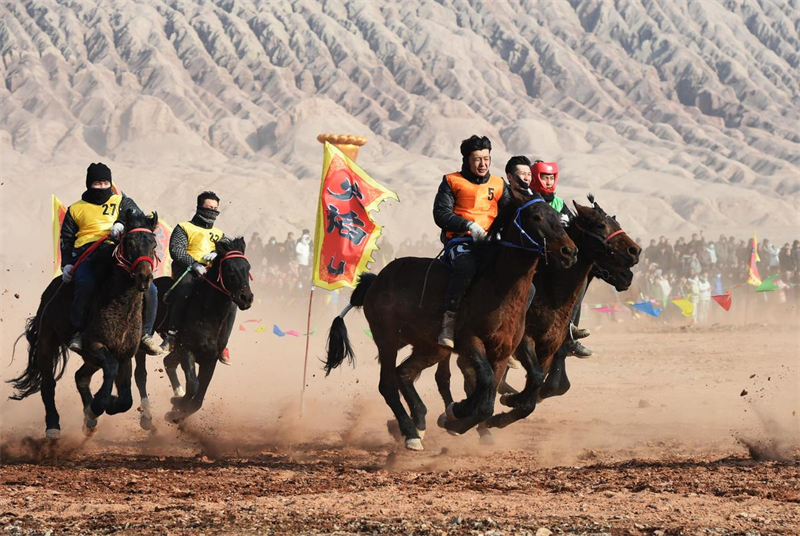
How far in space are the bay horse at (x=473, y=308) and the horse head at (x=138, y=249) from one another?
2268mm

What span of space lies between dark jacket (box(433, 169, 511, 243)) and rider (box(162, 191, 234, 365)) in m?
3.15

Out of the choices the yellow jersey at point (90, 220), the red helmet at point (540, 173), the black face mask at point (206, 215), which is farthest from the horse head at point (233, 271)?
the red helmet at point (540, 173)

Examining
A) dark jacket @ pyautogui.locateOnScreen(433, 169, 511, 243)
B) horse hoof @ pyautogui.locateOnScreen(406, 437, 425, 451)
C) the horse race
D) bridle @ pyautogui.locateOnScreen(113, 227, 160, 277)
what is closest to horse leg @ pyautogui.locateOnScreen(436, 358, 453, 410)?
the horse race

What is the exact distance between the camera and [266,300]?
3034 centimetres

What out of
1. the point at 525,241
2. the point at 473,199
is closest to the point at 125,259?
the point at 473,199

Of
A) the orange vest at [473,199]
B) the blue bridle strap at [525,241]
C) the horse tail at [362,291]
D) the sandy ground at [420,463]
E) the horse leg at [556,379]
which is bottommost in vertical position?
the sandy ground at [420,463]

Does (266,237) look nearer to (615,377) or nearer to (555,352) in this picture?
(615,377)

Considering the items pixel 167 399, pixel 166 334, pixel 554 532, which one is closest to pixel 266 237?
pixel 167 399

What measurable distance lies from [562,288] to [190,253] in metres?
4.63

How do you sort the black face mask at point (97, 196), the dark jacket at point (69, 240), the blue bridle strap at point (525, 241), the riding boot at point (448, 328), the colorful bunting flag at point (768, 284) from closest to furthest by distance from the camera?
the blue bridle strap at point (525, 241) < the riding boot at point (448, 328) < the dark jacket at point (69, 240) < the black face mask at point (97, 196) < the colorful bunting flag at point (768, 284)

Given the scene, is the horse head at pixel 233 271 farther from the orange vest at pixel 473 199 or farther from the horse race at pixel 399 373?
the orange vest at pixel 473 199

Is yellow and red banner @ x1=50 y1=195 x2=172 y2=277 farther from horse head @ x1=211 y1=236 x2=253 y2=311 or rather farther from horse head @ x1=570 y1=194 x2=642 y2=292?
horse head @ x1=570 y1=194 x2=642 y2=292

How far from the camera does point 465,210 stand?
34.9ft

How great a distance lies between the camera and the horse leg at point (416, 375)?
1063cm
